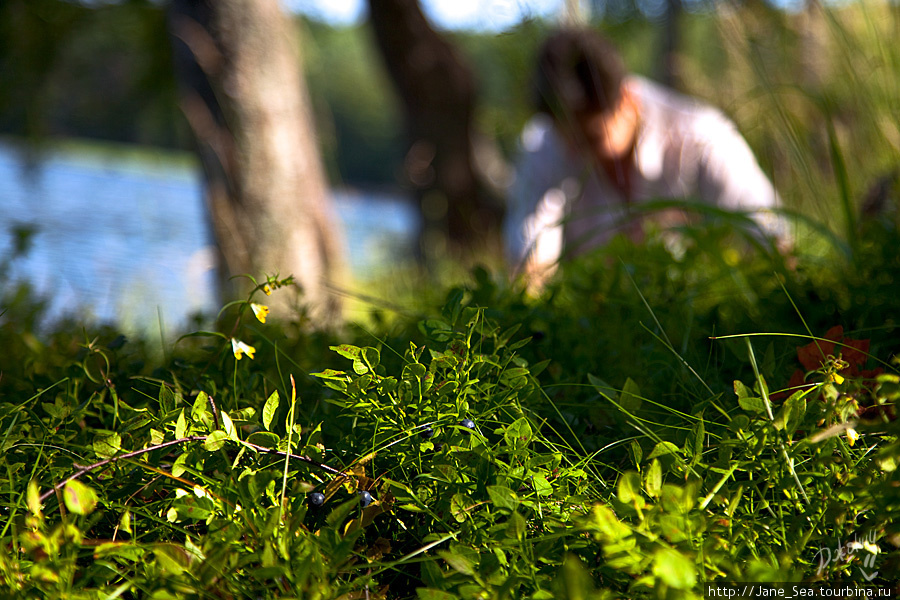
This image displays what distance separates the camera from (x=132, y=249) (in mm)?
5453

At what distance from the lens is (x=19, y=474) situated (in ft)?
2.67

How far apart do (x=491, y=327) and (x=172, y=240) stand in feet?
15.5

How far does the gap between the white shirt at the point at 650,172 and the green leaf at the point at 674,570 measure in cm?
203

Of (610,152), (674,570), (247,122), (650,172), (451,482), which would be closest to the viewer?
(674,570)

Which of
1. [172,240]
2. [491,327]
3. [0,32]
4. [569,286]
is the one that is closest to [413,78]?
[172,240]

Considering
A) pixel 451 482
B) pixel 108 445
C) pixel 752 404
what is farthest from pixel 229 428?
pixel 752 404

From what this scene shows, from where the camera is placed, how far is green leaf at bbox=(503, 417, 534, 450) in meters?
0.75

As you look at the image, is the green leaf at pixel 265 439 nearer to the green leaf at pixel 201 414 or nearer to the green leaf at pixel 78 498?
the green leaf at pixel 201 414

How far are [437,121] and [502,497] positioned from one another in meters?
6.03

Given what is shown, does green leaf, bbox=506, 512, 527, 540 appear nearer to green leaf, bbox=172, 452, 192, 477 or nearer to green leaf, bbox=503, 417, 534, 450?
green leaf, bbox=503, 417, 534, 450

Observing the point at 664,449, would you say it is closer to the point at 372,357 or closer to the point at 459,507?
the point at 459,507

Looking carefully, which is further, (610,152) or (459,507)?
(610,152)

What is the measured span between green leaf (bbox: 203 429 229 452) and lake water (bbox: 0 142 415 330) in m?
1.15

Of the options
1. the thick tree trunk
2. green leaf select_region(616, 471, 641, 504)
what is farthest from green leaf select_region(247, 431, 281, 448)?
the thick tree trunk
